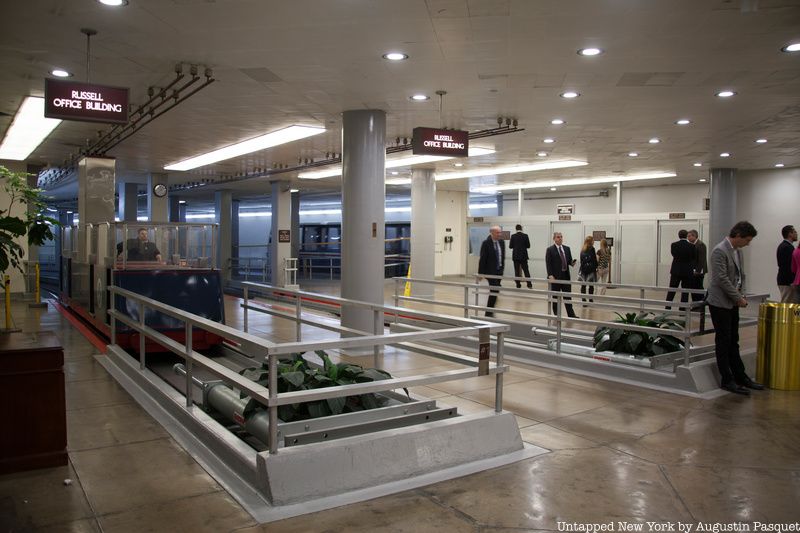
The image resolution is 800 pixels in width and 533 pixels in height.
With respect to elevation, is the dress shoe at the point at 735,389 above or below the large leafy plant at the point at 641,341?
below

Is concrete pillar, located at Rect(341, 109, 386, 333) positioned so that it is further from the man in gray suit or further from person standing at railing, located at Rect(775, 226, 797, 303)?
person standing at railing, located at Rect(775, 226, 797, 303)

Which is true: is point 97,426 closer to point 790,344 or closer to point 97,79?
point 97,79

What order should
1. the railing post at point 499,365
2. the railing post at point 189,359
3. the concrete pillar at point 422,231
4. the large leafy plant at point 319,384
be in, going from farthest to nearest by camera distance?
1. the concrete pillar at point 422,231
2. the railing post at point 189,359
3. the railing post at point 499,365
4. the large leafy plant at point 319,384

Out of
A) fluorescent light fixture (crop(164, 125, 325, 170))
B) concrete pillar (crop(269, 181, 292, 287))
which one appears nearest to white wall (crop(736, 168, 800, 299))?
fluorescent light fixture (crop(164, 125, 325, 170))

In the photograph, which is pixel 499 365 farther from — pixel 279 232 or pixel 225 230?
pixel 225 230

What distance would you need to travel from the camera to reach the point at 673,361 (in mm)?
7566

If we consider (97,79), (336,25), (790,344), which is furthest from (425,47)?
(790,344)

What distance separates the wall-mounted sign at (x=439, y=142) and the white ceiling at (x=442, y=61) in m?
0.42

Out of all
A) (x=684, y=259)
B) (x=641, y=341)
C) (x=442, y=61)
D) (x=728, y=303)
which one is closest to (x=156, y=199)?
(x=442, y=61)

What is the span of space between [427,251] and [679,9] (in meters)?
11.2

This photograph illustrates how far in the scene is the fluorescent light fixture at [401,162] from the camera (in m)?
13.9

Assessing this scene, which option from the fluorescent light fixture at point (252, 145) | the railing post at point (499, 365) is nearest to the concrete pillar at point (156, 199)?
the fluorescent light fixture at point (252, 145)

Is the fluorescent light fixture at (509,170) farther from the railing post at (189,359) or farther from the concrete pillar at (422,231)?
the railing post at (189,359)

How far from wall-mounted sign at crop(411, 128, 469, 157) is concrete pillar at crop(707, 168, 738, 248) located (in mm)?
10359
